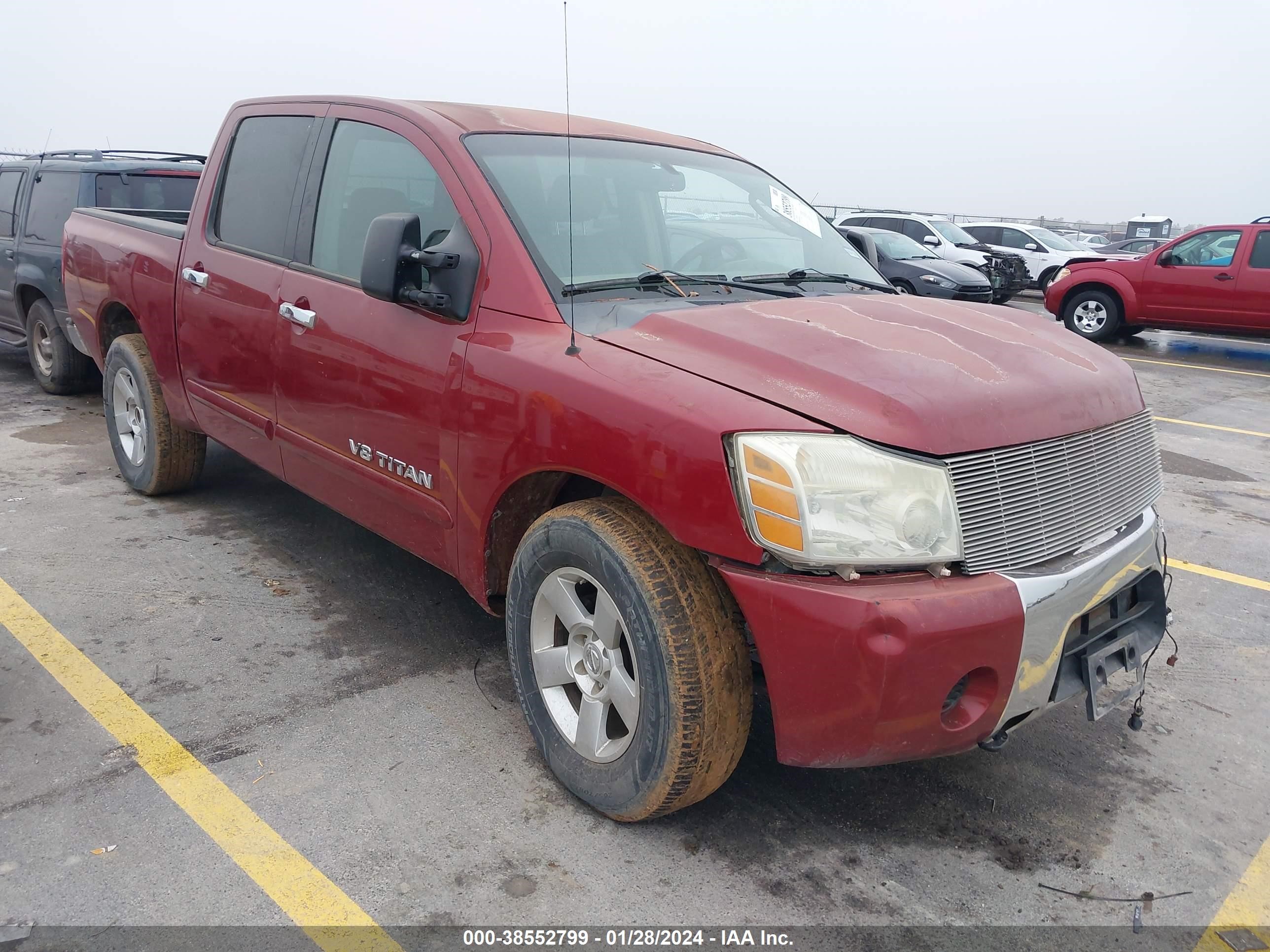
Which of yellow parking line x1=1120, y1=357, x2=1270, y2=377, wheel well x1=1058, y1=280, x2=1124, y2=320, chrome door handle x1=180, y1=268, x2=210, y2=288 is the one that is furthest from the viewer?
wheel well x1=1058, y1=280, x2=1124, y2=320

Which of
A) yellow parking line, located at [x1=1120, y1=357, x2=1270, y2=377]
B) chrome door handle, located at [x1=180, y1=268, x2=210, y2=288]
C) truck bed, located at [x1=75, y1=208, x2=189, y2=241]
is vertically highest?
truck bed, located at [x1=75, y1=208, x2=189, y2=241]

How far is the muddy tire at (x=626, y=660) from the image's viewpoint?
239 centimetres

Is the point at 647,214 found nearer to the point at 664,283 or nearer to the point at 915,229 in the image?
the point at 664,283

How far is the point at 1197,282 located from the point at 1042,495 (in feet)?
39.7

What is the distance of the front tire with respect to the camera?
1339cm

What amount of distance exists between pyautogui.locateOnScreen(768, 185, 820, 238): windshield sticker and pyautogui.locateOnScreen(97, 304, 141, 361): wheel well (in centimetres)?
337

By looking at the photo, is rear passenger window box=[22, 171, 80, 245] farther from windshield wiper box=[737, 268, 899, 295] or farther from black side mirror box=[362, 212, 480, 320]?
windshield wiper box=[737, 268, 899, 295]

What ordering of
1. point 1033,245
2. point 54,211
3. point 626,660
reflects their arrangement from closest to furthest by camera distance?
point 626,660, point 54,211, point 1033,245

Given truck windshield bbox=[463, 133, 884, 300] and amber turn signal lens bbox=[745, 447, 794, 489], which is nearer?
amber turn signal lens bbox=[745, 447, 794, 489]

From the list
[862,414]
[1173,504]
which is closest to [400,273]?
[862,414]

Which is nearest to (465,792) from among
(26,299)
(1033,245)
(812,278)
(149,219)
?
(812,278)

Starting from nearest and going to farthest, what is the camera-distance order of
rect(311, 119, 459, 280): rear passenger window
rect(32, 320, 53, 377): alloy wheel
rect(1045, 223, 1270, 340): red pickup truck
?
rect(311, 119, 459, 280): rear passenger window → rect(32, 320, 53, 377): alloy wheel → rect(1045, 223, 1270, 340): red pickup truck

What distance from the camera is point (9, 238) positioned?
784 cm

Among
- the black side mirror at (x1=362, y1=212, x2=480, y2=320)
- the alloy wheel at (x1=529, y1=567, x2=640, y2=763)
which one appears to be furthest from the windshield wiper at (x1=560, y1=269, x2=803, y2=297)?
the alloy wheel at (x1=529, y1=567, x2=640, y2=763)
